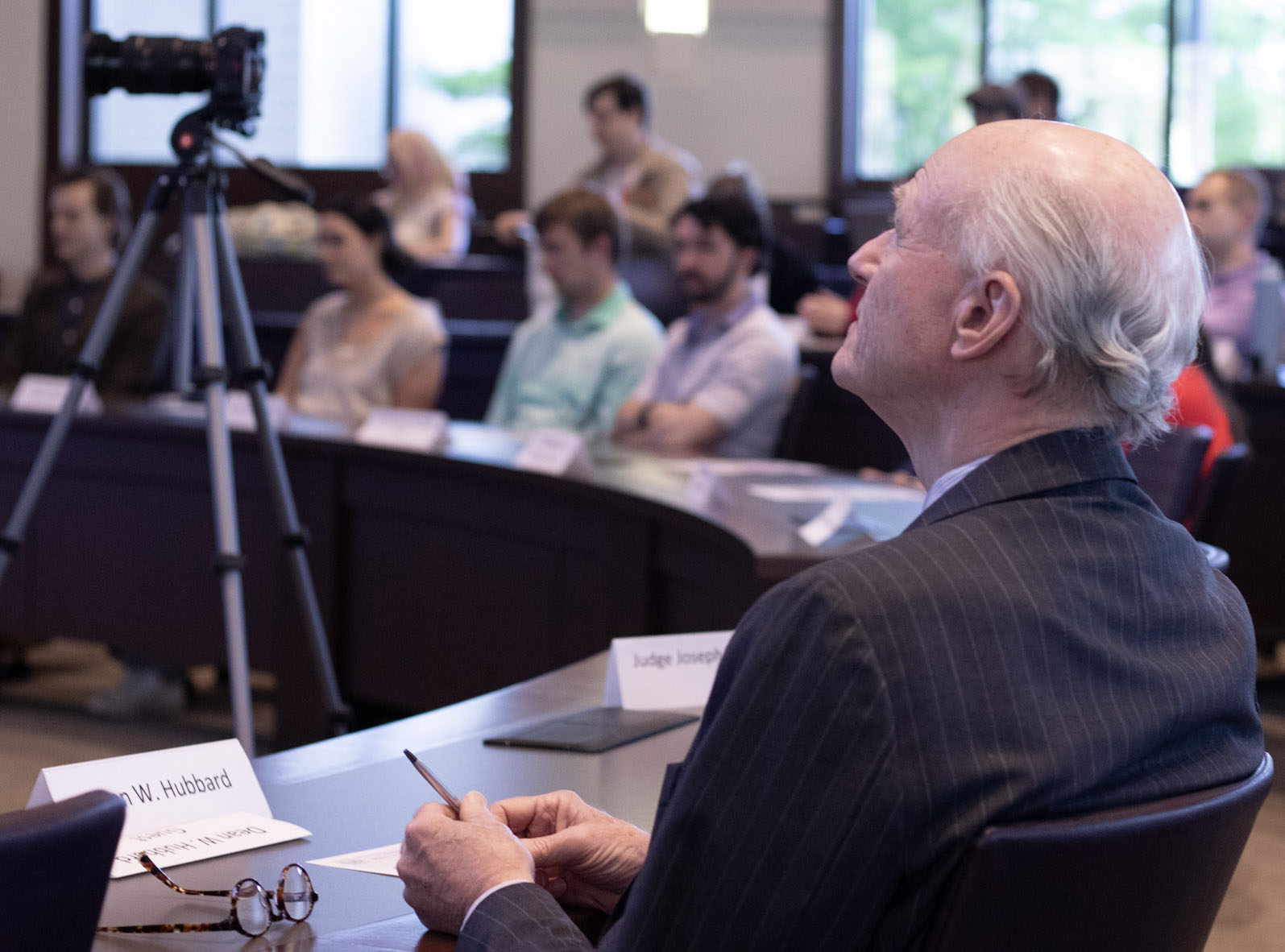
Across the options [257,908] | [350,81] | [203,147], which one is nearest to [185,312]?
[203,147]

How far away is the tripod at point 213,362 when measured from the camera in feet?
7.26

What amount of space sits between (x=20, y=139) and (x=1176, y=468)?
859 cm

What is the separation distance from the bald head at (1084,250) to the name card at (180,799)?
0.62 metres

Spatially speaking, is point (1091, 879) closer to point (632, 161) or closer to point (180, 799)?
point (180, 799)

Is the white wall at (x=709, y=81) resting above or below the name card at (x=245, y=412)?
above

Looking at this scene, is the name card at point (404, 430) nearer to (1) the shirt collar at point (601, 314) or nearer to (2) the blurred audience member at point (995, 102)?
(1) the shirt collar at point (601, 314)

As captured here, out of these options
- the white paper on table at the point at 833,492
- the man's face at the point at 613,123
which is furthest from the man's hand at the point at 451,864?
the man's face at the point at 613,123

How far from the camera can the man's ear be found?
862mm

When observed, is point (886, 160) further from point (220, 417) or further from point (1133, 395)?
point (1133, 395)

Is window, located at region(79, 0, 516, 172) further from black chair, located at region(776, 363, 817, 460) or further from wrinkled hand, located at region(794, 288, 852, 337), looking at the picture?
black chair, located at region(776, 363, 817, 460)

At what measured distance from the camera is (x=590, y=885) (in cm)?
100

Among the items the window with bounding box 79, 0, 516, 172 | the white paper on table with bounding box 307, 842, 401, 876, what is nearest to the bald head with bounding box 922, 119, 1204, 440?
the white paper on table with bounding box 307, 842, 401, 876

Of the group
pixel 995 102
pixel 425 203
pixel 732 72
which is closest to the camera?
pixel 995 102

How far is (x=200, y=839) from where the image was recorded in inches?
40.4
